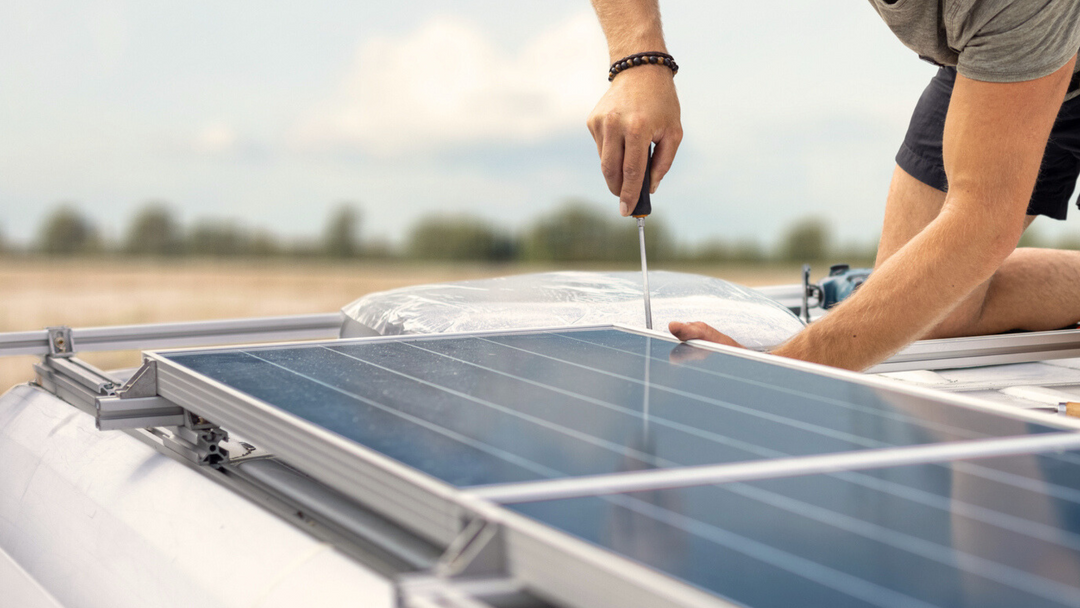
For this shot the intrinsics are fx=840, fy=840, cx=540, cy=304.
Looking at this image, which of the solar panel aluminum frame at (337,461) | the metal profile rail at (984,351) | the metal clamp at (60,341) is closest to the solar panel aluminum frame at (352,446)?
the solar panel aluminum frame at (337,461)

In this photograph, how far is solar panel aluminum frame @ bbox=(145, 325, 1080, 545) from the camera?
1.81 ft

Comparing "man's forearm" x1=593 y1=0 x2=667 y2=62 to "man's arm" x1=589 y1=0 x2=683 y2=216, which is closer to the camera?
"man's arm" x1=589 y1=0 x2=683 y2=216

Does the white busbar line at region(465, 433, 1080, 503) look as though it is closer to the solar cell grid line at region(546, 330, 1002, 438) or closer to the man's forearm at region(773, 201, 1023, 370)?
the solar cell grid line at region(546, 330, 1002, 438)

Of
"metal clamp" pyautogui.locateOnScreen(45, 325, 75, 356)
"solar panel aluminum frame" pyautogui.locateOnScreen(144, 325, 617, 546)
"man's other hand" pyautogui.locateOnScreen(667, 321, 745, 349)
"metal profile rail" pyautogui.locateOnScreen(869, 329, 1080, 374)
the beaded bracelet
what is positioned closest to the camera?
"solar panel aluminum frame" pyautogui.locateOnScreen(144, 325, 617, 546)

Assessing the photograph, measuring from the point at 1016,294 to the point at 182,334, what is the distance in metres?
2.16

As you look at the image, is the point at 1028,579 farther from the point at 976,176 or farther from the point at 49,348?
the point at 49,348

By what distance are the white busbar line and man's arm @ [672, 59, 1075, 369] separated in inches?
28.4

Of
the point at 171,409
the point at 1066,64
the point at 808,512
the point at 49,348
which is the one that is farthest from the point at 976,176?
the point at 49,348

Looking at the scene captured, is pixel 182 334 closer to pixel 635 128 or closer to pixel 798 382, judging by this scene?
pixel 635 128

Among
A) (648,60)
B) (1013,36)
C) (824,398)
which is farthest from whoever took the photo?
(648,60)

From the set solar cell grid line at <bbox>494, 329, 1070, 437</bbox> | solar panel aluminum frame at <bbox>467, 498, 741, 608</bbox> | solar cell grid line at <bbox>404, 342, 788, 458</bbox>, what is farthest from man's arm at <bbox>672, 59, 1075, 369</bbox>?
solar panel aluminum frame at <bbox>467, 498, 741, 608</bbox>

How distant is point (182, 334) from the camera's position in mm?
1979

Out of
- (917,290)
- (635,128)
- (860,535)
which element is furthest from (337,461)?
(917,290)

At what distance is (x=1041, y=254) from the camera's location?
237 cm
